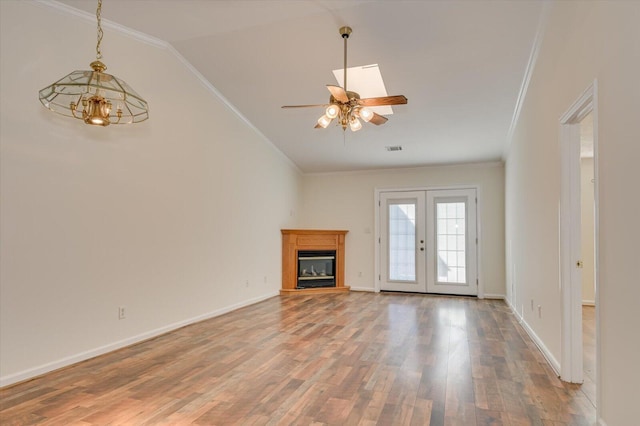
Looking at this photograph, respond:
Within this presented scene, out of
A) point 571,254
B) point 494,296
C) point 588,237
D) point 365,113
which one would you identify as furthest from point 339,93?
point 494,296

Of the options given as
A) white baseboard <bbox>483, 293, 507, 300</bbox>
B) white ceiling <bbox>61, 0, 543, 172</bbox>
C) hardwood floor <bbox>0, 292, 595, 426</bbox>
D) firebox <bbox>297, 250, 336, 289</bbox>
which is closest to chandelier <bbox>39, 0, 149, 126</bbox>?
white ceiling <bbox>61, 0, 543, 172</bbox>

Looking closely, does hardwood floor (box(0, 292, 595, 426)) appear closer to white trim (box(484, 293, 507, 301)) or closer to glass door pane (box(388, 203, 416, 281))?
white trim (box(484, 293, 507, 301))

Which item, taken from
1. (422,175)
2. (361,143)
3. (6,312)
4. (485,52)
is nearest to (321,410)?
(6,312)

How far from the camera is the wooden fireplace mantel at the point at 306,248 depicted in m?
7.35

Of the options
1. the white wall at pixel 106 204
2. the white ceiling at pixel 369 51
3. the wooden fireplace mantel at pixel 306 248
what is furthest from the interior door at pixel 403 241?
the white wall at pixel 106 204

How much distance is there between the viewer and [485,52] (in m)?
→ 4.00

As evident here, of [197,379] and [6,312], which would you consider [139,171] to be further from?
[197,379]

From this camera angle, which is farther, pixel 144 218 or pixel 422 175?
pixel 422 175

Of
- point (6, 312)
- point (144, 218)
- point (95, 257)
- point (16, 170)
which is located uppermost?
point (16, 170)

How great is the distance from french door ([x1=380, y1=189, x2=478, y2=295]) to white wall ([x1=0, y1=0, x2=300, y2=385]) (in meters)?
3.23

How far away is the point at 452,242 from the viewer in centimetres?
726

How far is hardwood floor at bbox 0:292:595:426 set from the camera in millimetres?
2404

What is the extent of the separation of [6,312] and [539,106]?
5069 mm

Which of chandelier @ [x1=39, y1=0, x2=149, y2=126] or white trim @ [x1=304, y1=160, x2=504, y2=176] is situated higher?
white trim @ [x1=304, y1=160, x2=504, y2=176]
